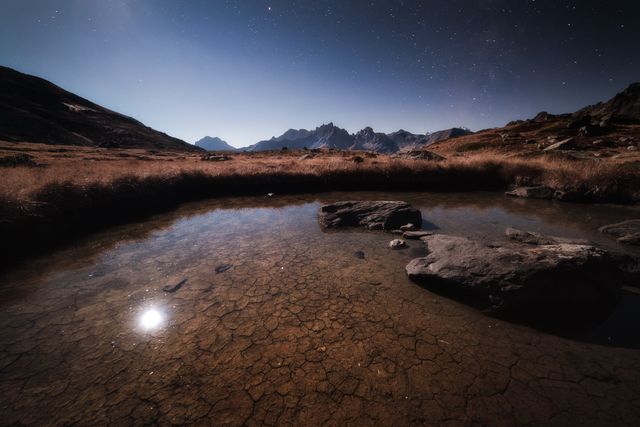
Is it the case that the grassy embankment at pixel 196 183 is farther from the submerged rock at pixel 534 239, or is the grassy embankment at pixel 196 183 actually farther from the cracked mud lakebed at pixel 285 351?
the submerged rock at pixel 534 239

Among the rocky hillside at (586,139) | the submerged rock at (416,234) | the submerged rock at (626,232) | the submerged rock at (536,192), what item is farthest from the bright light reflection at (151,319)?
the rocky hillside at (586,139)

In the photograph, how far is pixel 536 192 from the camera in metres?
17.6

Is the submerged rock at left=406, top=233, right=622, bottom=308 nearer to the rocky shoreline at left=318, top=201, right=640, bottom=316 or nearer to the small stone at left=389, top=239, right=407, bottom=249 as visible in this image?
the rocky shoreline at left=318, top=201, right=640, bottom=316

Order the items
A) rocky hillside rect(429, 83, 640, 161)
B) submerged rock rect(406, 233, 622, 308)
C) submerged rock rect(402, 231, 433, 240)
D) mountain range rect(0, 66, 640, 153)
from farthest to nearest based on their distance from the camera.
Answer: mountain range rect(0, 66, 640, 153)
rocky hillside rect(429, 83, 640, 161)
submerged rock rect(402, 231, 433, 240)
submerged rock rect(406, 233, 622, 308)

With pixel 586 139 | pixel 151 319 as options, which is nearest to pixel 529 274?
pixel 151 319

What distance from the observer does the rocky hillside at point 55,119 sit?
258ft

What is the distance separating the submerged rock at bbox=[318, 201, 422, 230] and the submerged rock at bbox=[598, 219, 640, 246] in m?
7.28

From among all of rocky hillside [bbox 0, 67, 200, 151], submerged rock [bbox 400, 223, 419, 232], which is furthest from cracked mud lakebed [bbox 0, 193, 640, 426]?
rocky hillside [bbox 0, 67, 200, 151]

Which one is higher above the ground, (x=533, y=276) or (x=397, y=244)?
(x=533, y=276)

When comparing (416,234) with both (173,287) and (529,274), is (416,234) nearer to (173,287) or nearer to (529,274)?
(529,274)

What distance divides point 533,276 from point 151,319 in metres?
9.01

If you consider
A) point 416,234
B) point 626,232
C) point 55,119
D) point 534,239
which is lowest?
point 416,234

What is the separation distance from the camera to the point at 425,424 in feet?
12.0

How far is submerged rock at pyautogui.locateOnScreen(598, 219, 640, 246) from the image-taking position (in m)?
9.45
